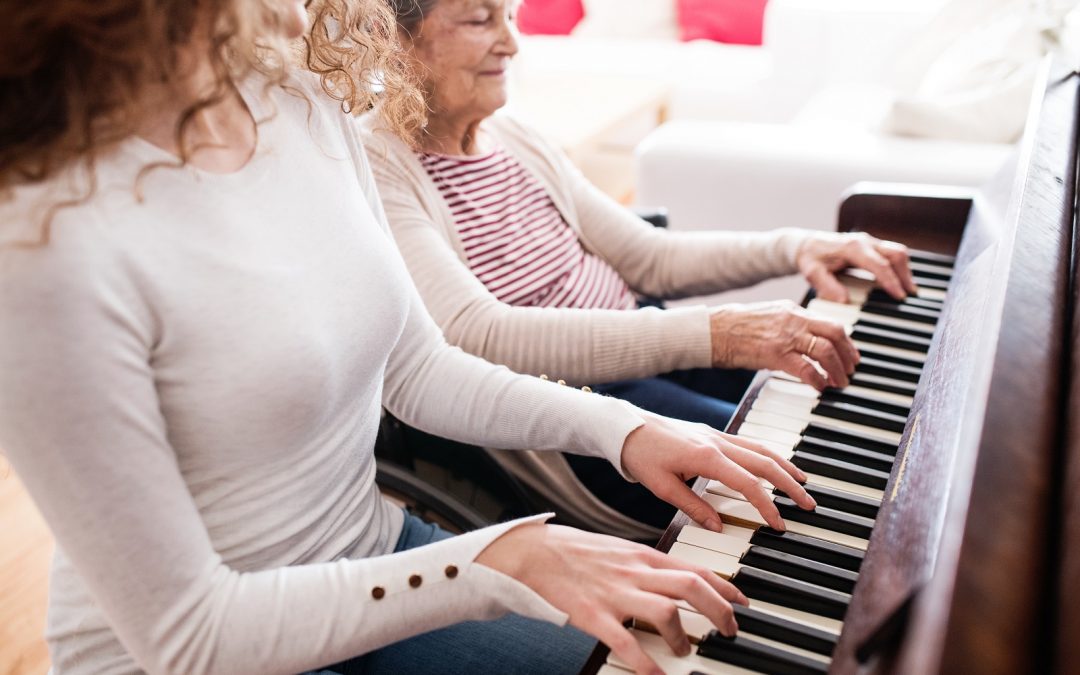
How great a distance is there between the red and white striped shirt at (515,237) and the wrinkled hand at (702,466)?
21.1 inches

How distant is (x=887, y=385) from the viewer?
1.17 metres

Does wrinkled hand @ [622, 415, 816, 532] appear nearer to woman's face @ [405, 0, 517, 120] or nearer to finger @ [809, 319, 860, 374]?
finger @ [809, 319, 860, 374]

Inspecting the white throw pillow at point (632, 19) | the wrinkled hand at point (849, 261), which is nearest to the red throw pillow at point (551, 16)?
the white throw pillow at point (632, 19)

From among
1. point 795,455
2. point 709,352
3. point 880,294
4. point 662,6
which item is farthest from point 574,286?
point 662,6

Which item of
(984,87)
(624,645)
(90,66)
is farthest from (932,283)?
(90,66)

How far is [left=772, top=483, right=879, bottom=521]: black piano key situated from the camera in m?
0.92

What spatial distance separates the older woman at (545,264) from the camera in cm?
130

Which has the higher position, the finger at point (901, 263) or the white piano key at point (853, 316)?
the finger at point (901, 263)

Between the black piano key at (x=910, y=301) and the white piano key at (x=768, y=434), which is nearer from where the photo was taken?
the white piano key at (x=768, y=434)

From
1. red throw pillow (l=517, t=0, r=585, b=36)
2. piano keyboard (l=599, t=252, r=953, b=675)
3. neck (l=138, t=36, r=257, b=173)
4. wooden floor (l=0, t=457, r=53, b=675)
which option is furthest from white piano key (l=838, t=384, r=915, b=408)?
red throw pillow (l=517, t=0, r=585, b=36)

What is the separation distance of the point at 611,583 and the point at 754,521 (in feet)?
0.72

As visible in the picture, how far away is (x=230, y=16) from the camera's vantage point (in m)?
0.72

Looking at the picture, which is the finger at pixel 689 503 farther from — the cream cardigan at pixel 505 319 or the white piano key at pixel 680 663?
the cream cardigan at pixel 505 319

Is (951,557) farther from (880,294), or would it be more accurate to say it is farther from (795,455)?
(880,294)
